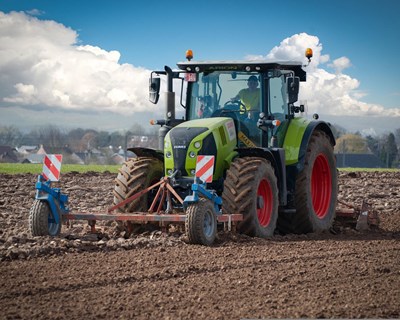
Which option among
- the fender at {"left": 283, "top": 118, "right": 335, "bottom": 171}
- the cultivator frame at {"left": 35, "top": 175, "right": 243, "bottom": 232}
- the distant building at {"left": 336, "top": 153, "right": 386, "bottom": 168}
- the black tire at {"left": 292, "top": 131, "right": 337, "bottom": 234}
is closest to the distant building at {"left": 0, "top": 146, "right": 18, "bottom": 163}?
the distant building at {"left": 336, "top": 153, "right": 386, "bottom": 168}

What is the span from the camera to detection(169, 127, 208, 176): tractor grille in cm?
1049

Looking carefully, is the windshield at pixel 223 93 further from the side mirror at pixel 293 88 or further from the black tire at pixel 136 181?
the black tire at pixel 136 181

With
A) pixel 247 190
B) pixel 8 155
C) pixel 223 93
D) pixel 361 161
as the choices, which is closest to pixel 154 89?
pixel 223 93

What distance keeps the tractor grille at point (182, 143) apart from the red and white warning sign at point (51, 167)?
1.60 metres

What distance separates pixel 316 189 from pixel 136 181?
3.60 metres

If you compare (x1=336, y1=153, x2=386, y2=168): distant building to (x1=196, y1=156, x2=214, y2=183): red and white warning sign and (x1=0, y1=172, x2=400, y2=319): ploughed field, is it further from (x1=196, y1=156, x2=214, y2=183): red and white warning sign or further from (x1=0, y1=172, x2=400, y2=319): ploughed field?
(x1=196, y1=156, x2=214, y2=183): red and white warning sign

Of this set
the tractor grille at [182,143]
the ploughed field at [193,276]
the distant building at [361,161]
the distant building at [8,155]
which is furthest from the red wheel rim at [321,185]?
the distant building at [8,155]

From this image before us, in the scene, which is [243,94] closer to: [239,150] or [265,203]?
[239,150]

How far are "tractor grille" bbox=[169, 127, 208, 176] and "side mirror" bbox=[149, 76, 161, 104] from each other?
0.91 m

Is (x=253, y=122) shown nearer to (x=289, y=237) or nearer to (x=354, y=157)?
(x=289, y=237)

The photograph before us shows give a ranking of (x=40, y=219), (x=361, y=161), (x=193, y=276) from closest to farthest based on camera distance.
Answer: (x=193, y=276), (x=40, y=219), (x=361, y=161)

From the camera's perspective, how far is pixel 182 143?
34.5 feet

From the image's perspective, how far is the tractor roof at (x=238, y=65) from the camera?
11.2 metres

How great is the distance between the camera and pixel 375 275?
306 inches
